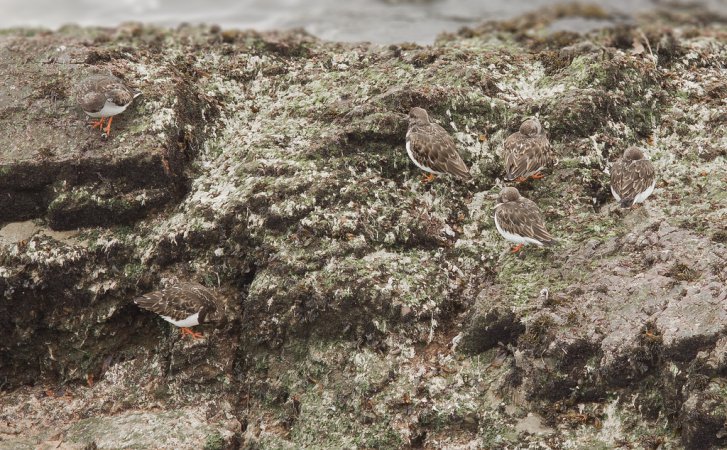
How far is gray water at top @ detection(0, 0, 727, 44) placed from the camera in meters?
18.7

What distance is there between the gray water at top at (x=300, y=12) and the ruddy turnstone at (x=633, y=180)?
7922 millimetres

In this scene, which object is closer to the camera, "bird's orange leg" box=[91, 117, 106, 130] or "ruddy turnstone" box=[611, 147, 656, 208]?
"ruddy turnstone" box=[611, 147, 656, 208]

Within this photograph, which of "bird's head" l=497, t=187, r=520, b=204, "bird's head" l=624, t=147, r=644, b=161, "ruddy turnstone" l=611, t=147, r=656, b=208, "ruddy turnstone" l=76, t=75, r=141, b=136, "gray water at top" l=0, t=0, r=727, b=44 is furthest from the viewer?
"gray water at top" l=0, t=0, r=727, b=44

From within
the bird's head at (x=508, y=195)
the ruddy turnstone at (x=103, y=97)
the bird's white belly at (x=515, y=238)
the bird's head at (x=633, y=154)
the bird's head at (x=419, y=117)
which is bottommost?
the bird's white belly at (x=515, y=238)

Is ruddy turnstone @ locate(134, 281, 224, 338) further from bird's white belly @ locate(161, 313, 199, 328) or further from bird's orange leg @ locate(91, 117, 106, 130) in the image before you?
bird's orange leg @ locate(91, 117, 106, 130)

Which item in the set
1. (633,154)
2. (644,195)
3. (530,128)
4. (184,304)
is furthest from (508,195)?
(184,304)

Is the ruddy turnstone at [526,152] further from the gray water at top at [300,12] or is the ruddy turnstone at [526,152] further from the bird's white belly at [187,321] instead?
the gray water at top at [300,12]

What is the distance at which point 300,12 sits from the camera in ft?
71.9

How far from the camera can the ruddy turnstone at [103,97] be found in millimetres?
10609

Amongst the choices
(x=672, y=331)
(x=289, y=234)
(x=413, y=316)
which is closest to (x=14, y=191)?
(x=289, y=234)

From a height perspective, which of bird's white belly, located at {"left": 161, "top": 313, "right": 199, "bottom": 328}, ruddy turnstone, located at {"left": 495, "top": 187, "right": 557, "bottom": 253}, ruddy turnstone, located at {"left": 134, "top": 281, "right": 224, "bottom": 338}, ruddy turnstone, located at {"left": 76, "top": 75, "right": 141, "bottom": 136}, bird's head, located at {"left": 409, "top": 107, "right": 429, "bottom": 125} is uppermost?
ruddy turnstone, located at {"left": 76, "top": 75, "right": 141, "bottom": 136}

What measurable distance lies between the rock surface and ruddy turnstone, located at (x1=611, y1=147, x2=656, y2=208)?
33cm

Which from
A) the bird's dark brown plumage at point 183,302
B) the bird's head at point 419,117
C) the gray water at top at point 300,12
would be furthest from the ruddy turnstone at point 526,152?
the gray water at top at point 300,12

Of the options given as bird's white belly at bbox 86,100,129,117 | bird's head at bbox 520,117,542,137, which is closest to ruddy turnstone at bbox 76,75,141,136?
bird's white belly at bbox 86,100,129,117
